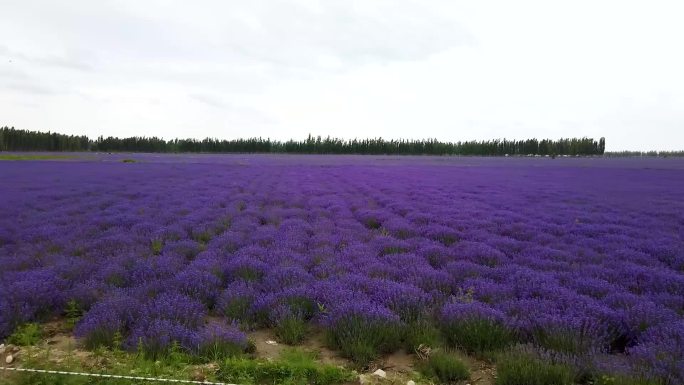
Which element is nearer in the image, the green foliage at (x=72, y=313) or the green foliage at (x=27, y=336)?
the green foliage at (x=27, y=336)

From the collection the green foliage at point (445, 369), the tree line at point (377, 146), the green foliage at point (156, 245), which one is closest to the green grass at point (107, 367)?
the green foliage at point (445, 369)

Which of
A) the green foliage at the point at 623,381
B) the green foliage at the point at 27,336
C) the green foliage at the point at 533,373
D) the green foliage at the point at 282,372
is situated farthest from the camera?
the green foliage at the point at 27,336

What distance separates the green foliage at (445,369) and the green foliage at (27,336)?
4.40 meters

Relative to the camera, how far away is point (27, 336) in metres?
4.69

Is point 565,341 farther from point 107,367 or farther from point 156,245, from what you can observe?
point 156,245

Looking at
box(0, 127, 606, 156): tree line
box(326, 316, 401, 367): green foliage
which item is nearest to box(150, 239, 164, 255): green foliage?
box(326, 316, 401, 367): green foliage

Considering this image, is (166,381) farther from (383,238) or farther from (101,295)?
(383,238)

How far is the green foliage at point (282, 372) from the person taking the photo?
3.84 meters

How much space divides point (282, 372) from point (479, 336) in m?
2.21

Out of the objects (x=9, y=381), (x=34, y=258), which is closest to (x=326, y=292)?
(x=9, y=381)

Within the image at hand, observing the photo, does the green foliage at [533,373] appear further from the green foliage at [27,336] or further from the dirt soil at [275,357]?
the green foliage at [27,336]

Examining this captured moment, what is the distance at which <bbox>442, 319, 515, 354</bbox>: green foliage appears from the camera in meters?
4.50

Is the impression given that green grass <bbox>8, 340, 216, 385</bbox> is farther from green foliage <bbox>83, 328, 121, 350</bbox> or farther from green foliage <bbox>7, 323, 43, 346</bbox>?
green foliage <bbox>7, 323, 43, 346</bbox>

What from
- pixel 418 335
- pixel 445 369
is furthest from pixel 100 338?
pixel 445 369
